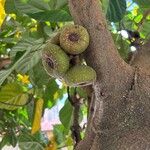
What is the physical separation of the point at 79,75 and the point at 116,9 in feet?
1.02

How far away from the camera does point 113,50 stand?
59 centimetres

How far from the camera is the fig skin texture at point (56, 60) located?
525 millimetres

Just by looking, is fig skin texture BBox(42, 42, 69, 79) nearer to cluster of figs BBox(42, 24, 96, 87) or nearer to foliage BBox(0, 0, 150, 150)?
cluster of figs BBox(42, 24, 96, 87)

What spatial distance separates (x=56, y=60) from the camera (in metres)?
0.52

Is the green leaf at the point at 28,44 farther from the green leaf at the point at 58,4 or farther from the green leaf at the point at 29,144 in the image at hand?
the green leaf at the point at 29,144

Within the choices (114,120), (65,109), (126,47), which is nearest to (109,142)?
(114,120)

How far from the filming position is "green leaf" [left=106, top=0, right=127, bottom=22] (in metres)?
0.80

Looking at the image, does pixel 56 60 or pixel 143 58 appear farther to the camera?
pixel 143 58

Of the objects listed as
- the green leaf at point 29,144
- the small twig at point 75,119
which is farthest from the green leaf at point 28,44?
the green leaf at point 29,144

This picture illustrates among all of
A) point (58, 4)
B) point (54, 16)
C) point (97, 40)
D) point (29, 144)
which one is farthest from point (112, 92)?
point (29, 144)

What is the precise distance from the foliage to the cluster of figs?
22cm

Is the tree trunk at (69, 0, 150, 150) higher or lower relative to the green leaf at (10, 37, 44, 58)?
higher

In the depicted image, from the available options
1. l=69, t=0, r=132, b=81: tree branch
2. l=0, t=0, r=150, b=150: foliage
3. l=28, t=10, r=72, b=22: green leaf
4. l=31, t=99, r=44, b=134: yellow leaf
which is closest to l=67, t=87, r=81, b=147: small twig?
l=0, t=0, r=150, b=150: foliage

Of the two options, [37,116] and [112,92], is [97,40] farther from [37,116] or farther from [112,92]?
[37,116]
